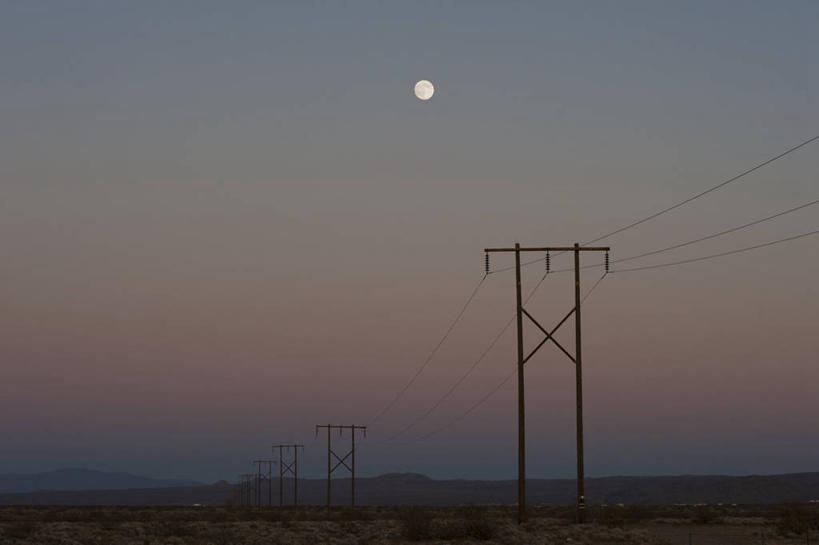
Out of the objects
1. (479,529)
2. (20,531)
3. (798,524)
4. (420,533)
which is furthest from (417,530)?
(798,524)

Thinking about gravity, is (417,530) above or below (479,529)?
below

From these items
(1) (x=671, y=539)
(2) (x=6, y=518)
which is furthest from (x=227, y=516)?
(1) (x=671, y=539)

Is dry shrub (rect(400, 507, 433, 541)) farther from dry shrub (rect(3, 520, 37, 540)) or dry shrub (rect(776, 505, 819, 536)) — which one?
dry shrub (rect(776, 505, 819, 536))

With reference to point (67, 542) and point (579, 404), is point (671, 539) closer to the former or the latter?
point (579, 404)

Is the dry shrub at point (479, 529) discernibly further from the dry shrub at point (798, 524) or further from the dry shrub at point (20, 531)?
the dry shrub at point (20, 531)

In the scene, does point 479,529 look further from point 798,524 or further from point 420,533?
point 798,524

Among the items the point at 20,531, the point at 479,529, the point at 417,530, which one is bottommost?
the point at 20,531

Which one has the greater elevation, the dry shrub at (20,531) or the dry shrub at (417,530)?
the dry shrub at (417,530)

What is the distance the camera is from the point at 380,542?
59.2m

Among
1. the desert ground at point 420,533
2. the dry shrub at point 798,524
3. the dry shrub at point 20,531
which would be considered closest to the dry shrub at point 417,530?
the desert ground at point 420,533

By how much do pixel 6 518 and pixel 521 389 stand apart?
49999mm

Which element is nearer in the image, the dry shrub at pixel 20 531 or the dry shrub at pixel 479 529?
the dry shrub at pixel 479 529

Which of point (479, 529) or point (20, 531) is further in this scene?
point (20, 531)

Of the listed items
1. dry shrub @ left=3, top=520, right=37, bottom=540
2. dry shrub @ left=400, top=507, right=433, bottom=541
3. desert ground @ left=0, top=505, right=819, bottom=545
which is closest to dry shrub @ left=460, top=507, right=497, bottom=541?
desert ground @ left=0, top=505, right=819, bottom=545
